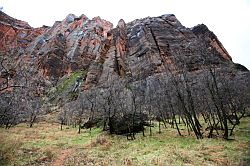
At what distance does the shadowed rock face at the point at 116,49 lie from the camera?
377 ft

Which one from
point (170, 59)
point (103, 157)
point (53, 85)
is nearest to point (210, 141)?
point (103, 157)

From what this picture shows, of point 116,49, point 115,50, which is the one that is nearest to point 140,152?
point 115,50

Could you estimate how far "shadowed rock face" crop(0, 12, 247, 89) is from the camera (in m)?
115

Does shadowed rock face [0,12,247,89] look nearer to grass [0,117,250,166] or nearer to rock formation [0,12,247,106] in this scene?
rock formation [0,12,247,106]

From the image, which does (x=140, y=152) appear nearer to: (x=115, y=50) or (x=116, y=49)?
(x=115, y=50)

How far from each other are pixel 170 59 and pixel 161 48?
8.78 metres

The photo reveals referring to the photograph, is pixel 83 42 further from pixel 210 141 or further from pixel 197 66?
pixel 210 141

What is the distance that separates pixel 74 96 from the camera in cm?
10688

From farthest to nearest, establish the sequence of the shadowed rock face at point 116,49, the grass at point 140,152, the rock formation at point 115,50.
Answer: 1. the shadowed rock face at point 116,49
2. the rock formation at point 115,50
3. the grass at point 140,152

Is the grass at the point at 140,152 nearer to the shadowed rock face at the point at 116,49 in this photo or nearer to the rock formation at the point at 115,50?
the rock formation at the point at 115,50

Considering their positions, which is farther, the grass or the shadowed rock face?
the shadowed rock face

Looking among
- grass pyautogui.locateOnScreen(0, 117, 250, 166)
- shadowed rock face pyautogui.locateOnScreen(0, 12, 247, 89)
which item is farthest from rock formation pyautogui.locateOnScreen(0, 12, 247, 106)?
grass pyautogui.locateOnScreen(0, 117, 250, 166)

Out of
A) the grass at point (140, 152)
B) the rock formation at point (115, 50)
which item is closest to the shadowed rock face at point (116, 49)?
the rock formation at point (115, 50)

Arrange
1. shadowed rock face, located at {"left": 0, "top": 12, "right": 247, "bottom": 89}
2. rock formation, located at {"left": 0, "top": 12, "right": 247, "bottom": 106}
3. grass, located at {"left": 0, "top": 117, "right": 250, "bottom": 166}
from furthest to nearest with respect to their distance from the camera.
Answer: shadowed rock face, located at {"left": 0, "top": 12, "right": 247, "bottom": 89}
rock formation, located at {"left": 0, "top": 12, "right": 247, "bottom": 106}
grass, located at {"left": 0, "top": 117, "right": 250, "bottom": 166}
